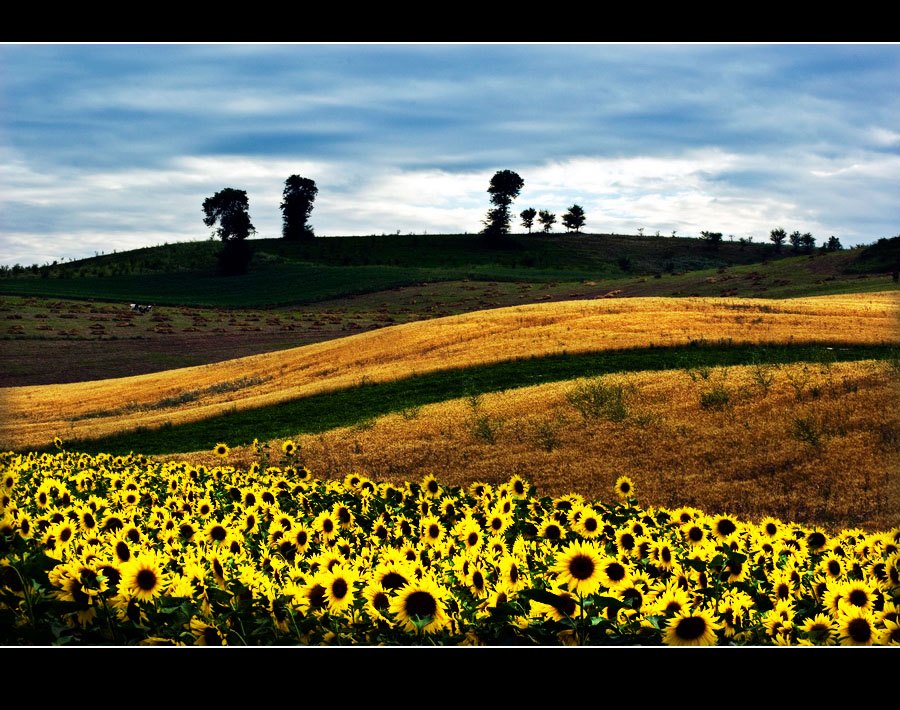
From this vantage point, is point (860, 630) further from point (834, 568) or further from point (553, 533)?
point (553, 533)

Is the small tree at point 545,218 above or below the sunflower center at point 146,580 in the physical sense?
above

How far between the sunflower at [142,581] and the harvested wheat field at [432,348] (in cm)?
2450

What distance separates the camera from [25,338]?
66.5 meters

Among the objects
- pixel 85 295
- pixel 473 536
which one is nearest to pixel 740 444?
pixel 473 536

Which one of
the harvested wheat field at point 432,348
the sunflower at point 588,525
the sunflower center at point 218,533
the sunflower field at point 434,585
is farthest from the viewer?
the harvested wheat field at point 432,348

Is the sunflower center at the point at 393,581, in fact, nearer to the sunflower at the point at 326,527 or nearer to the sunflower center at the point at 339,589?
the sunflower center at the point at 339,589

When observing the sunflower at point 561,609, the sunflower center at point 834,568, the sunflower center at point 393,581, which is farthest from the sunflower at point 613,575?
the sunflower center at point 834,568

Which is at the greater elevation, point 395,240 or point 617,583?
point 395,240

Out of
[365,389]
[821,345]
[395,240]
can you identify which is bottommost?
[365,389]

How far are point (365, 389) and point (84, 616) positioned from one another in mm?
28438

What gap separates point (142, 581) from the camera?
4406 mm

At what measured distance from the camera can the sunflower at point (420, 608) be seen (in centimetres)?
411

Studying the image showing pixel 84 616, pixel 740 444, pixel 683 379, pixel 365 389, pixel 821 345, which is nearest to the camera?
pixel 84 616
